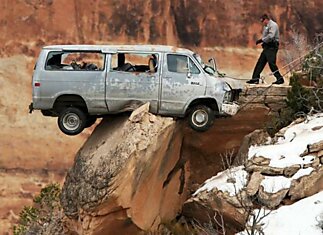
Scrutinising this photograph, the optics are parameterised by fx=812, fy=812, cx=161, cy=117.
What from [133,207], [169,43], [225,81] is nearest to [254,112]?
[225,81]

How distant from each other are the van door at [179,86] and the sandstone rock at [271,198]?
277cm

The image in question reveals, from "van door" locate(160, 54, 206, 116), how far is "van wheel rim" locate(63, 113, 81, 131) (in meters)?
1.71

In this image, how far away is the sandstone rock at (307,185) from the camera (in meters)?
14.1

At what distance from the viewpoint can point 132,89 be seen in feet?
52.5

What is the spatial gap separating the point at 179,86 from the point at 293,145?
2.56 meters

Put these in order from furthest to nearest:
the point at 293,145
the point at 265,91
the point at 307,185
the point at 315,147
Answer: the point at 265,91, the point at 293,145, the point at 315,147, the point at 307,185

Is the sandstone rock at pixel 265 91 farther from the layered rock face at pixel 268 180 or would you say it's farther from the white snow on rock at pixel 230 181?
the white snow on rock at pixel 230 181

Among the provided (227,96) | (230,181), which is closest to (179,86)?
(227,96)

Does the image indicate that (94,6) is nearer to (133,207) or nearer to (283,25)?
(283,25)

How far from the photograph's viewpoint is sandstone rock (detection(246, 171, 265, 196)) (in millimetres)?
14336

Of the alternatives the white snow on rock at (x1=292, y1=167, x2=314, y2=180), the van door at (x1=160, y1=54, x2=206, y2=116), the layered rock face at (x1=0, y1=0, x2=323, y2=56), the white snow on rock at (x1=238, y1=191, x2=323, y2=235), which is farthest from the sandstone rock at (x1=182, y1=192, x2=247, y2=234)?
the layered rock face at (x1=0, y1=0, x2=323, y2=56)

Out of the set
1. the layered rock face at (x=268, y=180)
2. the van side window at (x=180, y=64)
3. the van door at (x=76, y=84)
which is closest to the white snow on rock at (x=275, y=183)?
the layered rock face at (x=268, y=180)

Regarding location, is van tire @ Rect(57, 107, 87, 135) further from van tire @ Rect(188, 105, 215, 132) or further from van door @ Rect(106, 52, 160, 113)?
van tire @ Rect(188, 105, 215, 132)

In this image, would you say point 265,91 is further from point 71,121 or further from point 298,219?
point 298,219
